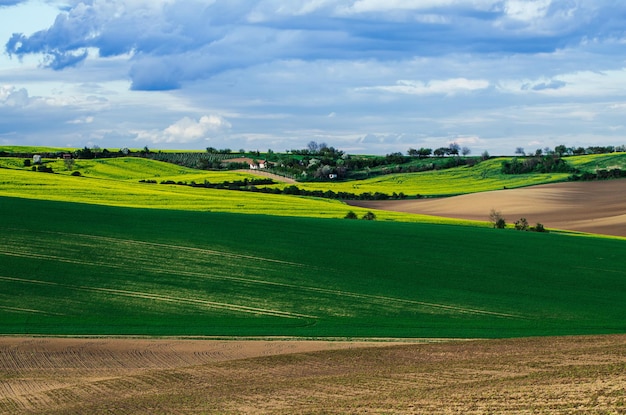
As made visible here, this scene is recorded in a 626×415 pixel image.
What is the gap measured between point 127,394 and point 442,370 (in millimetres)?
8160

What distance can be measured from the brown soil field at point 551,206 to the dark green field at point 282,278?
2008cm

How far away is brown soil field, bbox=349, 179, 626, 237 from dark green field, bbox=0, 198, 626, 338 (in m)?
20.1

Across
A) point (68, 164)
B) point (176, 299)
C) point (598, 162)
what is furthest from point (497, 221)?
point (598, 162)

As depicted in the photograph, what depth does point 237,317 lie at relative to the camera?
2958 cm

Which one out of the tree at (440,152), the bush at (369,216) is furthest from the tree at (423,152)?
the bush at (369,216)

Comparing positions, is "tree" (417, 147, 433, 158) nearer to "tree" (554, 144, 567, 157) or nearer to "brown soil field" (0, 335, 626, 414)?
"tree" (554, 144, 567, 157)

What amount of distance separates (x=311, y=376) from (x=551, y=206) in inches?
2578

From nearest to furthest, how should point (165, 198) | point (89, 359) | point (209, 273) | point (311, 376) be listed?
point (311, 376), point (89, 359), point (209, 273), point (165, 198)

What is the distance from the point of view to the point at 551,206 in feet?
265

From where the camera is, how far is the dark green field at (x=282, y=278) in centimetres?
2912

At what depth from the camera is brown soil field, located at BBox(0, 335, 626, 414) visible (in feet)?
55.3

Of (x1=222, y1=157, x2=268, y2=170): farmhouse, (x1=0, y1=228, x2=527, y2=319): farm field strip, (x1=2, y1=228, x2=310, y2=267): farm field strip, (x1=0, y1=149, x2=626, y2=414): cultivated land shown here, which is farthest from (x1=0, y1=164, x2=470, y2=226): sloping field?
(x1=222, y1=157, x2=268, y2=170): farmhouse

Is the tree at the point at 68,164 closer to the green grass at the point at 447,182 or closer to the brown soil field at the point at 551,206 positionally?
the green grass at the point at 447,182

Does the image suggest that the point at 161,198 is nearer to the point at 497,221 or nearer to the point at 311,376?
the point at 497,221
